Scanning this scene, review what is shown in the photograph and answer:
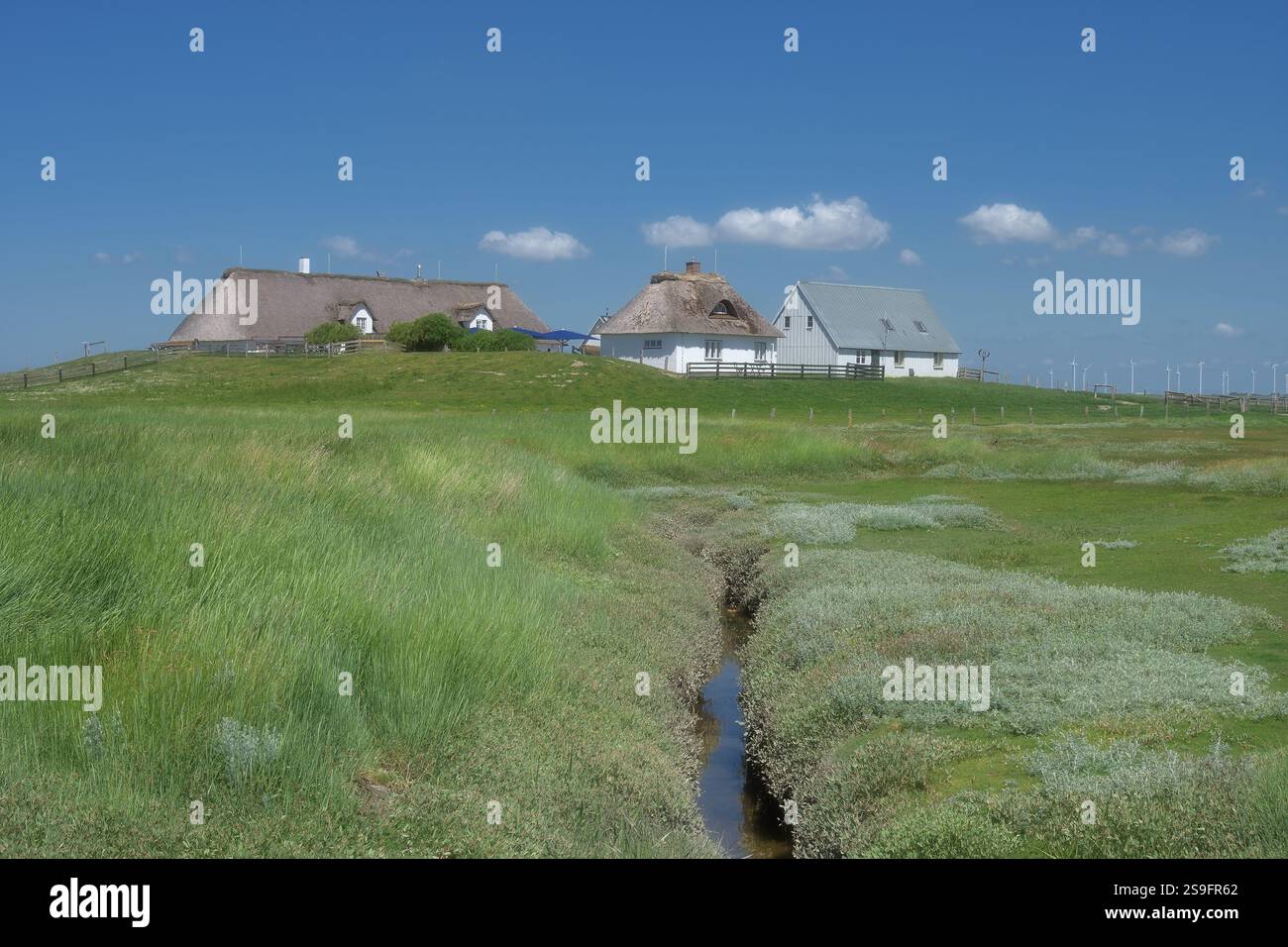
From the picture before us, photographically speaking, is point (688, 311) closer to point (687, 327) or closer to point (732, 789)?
point (687, 327)

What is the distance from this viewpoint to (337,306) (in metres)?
99.4

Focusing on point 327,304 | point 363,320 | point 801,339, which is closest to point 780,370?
point 801,339

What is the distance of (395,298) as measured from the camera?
10306 cm

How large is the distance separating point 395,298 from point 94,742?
9877 centimetres

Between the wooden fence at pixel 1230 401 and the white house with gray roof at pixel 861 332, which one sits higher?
the white house with gray roof at pixel 861 332

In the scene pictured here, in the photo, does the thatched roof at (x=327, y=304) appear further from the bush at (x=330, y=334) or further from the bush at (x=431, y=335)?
the bush at (x=431, y=335)

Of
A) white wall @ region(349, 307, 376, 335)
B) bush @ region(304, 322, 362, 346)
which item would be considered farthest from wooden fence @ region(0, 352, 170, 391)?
white wall @ region(349, 307, 376, 335)

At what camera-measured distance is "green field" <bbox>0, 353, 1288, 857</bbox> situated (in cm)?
771

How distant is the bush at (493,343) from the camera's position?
8569 centimetres

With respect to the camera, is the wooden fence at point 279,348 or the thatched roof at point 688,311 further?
the thatched roof at point 688,311

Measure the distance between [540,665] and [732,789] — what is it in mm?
2729

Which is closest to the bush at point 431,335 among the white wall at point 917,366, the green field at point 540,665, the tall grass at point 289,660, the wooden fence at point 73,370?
the wooden fence at point 73,370

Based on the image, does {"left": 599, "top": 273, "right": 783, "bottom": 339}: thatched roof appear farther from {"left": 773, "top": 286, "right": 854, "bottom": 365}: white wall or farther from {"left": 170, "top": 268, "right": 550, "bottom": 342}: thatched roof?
{"left": 170, "top": 268, "right": 550, "bottom": 342}: thatched roof
